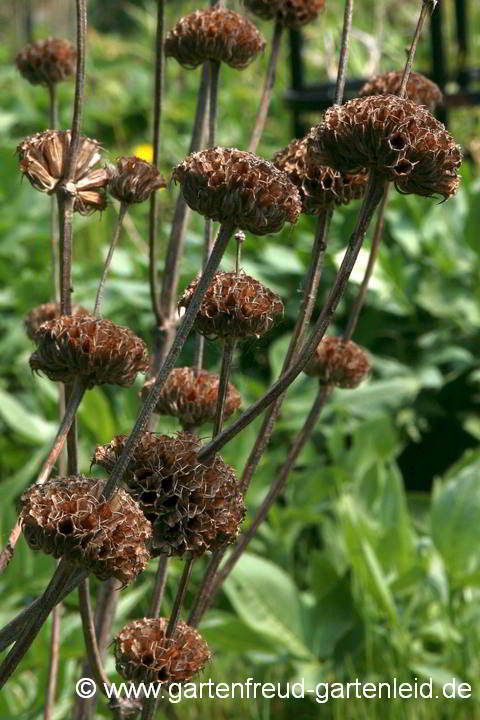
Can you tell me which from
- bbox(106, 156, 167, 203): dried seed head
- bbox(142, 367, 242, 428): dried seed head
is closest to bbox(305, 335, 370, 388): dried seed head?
bbox(142, 367, 242, 428): dried seed head

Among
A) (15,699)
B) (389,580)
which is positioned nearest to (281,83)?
(389,580)

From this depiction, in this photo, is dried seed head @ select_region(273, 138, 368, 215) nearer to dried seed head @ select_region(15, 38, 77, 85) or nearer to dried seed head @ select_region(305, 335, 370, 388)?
dried seed head @ select_region(305, 335, 370, 388)

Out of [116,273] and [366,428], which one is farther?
[116,273]

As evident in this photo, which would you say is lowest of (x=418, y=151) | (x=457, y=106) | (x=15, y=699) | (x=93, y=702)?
(x=15, y=699)

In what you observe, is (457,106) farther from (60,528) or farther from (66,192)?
(60,528)

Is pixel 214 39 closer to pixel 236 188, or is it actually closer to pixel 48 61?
pixel 48 61

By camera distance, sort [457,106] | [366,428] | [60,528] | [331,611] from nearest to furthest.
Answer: [60,528] → [331,611] → [366,428] → [457,106]

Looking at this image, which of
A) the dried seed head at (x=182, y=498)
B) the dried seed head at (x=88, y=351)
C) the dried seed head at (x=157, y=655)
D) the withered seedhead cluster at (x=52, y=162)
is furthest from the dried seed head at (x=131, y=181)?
the dried seed head at (x=157, y=655)
